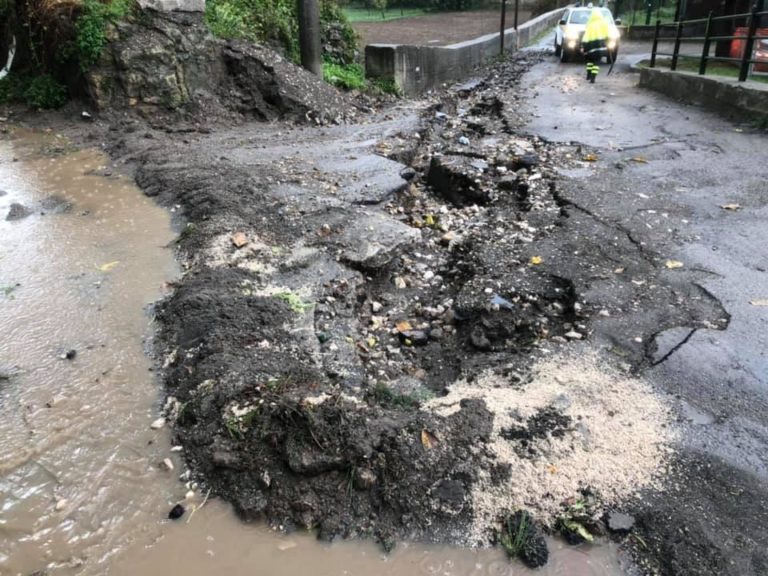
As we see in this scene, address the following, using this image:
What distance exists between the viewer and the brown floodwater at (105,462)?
72.6 inches

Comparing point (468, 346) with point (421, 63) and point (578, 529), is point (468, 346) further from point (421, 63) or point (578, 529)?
point (421, 63)

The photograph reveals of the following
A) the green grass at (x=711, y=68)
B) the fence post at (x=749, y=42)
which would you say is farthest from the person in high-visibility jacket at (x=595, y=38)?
the fence post at (x=749, y=42)

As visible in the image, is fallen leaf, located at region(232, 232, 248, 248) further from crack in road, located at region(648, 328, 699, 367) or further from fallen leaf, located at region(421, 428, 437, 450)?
crack in road, located at region(648, 328, 699, 367)

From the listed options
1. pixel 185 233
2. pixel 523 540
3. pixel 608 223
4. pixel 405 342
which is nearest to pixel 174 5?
pixel 185 233

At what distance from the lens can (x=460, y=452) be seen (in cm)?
212

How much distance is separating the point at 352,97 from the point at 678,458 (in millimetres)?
8985

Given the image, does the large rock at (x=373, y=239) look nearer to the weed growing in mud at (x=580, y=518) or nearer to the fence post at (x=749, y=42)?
the weed growing in mud at (x=580, y=518)

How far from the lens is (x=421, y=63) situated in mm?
12070

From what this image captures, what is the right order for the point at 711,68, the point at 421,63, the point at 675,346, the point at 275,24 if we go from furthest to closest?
1. the point at 421,63
2. the point at 711,68
3. the point at 275,24
4. the point at 675,346

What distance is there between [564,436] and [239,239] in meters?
2.58

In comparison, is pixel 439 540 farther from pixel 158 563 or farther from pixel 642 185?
pixel 642 185

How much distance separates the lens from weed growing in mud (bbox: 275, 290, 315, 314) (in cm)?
311

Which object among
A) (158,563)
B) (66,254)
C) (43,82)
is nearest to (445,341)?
(158,563)

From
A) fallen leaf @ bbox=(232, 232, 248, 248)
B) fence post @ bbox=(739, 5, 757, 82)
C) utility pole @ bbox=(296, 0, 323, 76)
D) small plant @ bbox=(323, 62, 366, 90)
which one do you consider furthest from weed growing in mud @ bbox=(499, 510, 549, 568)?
small plant @ bbox=(323, 62, 366, 90)
